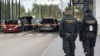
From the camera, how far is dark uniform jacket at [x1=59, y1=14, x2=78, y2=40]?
12.0 metres

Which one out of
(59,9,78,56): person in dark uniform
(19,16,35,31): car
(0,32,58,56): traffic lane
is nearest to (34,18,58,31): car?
(19,16,35,31): car

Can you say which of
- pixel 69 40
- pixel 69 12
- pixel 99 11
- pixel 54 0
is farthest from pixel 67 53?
pixel 54 0

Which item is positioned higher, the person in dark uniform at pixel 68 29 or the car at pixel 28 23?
the person in dark uniform at pixel 68 29

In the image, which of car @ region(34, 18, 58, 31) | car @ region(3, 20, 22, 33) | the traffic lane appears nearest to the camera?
the traffic lane

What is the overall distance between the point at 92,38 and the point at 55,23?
32.0 m

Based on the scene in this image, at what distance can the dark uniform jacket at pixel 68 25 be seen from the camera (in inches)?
472

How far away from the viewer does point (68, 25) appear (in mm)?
12016

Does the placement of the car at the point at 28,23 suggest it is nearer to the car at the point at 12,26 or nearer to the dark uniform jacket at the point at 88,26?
Result: the car at the point at 12,26

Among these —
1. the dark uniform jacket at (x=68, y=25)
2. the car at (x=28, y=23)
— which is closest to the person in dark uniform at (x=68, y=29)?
the dark uniform jacket at (x=68, y=25)

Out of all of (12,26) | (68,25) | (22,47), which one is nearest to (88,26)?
(68,25)

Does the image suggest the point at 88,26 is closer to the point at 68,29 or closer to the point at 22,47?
the point at 68,29

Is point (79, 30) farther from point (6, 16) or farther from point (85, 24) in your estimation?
point (6, 16)

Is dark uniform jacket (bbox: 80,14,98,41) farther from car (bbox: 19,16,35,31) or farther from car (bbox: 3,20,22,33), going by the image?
car (bbox: 19,16,35,31)

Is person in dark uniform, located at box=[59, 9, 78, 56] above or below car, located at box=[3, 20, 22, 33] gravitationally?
above
